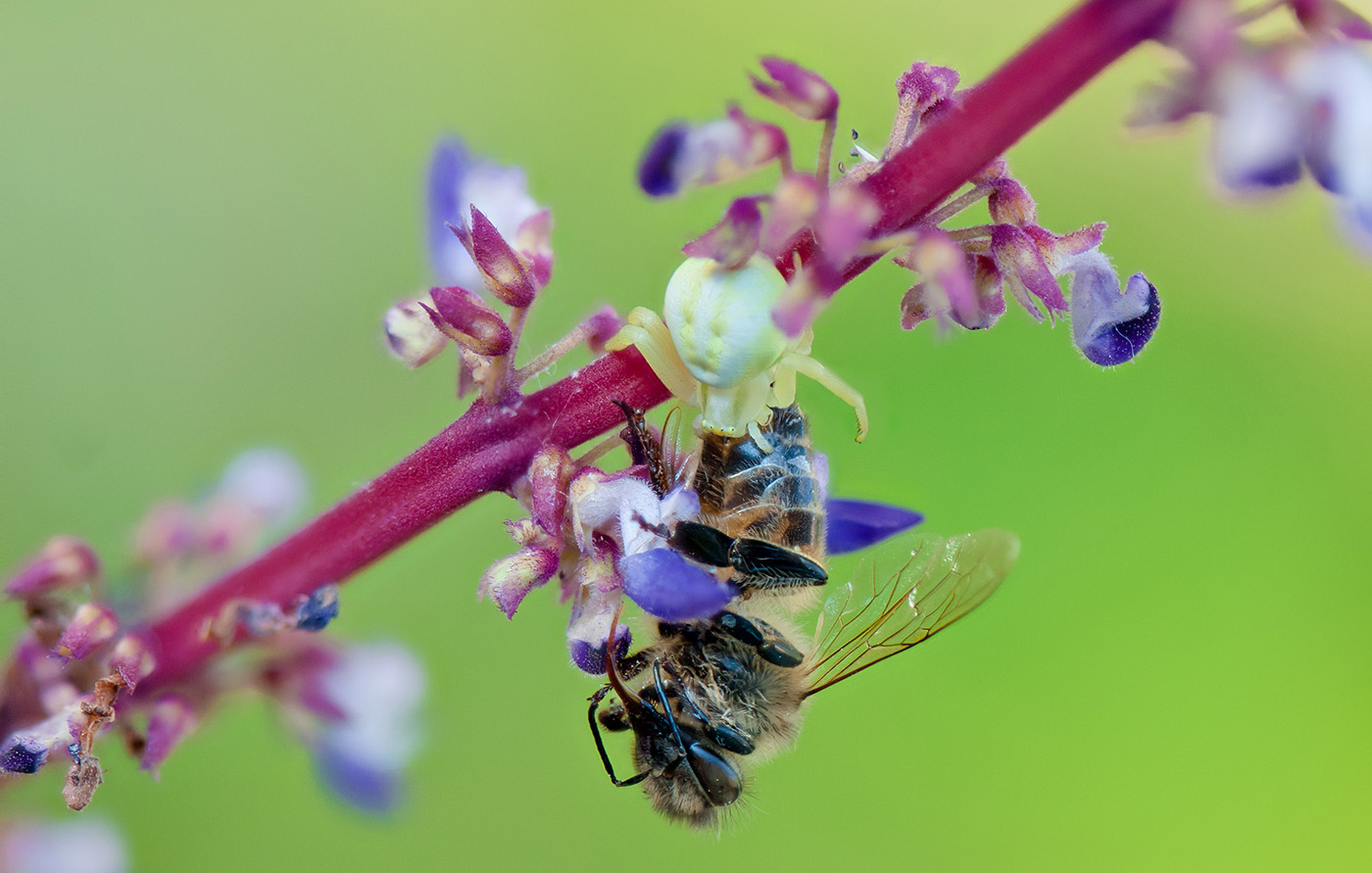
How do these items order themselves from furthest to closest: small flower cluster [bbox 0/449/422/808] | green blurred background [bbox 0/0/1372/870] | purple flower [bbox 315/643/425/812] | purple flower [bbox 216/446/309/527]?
green blurred background [bbox 0/0/1372/870]
purple flower [bbox 216/446/309/527]
purple flower [bbox 315/643/425/812]
small flower cluster [bbox 0/449/422/808]

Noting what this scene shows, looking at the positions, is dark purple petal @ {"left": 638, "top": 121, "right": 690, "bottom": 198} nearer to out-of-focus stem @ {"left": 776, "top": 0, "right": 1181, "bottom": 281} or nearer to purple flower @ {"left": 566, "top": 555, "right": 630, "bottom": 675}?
out-of-focus stem @ {"left": 776, "top": 0, "right": 1181, "bottom": 281}

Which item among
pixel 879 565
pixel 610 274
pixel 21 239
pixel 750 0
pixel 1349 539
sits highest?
pixel 21 239

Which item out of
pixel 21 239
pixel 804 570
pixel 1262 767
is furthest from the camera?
pixel 1262 767

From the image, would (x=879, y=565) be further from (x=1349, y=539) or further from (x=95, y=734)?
(x=1349, y=539)

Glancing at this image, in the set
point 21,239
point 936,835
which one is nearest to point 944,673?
point 936,835

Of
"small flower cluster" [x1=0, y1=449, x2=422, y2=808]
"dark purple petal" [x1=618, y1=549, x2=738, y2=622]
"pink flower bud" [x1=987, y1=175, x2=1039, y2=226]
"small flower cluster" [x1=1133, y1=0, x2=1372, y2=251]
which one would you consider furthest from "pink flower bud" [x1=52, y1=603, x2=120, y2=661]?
"small flower cluster" [x1=1133, y1=0, x2=1372, y2=251]

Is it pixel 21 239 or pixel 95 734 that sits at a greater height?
pixel 21 239

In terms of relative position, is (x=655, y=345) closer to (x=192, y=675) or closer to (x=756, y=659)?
(x=756, y=659)
